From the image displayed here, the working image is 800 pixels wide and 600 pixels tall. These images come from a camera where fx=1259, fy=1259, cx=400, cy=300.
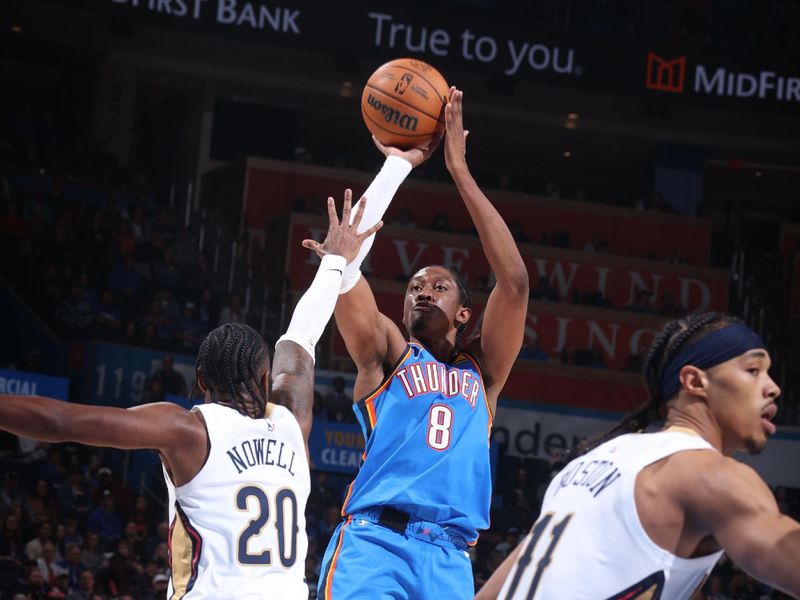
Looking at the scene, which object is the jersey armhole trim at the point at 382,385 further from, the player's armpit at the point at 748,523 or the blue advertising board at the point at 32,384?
the blue advertising board at the point at 32,384

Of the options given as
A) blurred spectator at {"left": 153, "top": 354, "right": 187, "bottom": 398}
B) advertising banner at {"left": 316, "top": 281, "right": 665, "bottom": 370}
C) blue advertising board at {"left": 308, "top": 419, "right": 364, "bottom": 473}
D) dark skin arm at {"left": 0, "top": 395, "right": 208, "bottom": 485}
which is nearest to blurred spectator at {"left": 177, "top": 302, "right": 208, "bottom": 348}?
blurred spectator at {"left": 153, "top": 354, "right": 187, "bottom": 398}

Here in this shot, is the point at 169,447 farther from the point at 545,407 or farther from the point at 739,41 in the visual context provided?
the point at 739,41

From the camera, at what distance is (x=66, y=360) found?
14.8 meters

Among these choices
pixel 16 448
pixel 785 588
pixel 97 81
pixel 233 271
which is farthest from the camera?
pixel 97 81

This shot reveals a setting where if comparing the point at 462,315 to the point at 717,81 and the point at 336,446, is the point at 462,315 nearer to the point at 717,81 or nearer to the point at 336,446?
the point at 336,446

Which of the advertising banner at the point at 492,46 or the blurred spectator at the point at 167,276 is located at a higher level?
the advertising banner at the point at 492,46

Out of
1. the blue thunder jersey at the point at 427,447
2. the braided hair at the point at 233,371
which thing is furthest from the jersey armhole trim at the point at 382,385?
the braided hair at the point at 233,371

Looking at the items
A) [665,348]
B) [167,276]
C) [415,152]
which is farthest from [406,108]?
[167,276]

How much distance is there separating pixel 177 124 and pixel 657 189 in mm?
8445

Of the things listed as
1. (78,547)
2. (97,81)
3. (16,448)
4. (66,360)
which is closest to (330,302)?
(78,547)

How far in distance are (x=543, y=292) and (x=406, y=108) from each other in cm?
1301

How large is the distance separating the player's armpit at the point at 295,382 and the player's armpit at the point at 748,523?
64.8 inches

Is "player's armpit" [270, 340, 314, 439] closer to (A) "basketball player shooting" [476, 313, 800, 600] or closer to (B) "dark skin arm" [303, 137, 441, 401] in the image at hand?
(B) "dark skin arm" [303, 137, 441, 401]

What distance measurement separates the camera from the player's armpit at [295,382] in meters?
4.00
